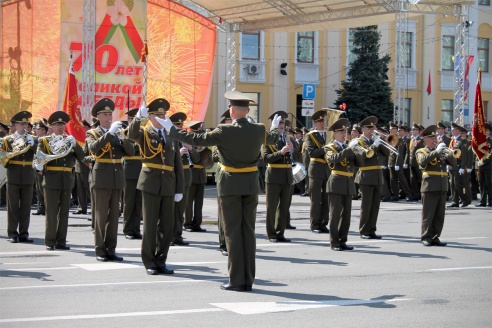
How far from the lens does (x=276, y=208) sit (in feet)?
48.1

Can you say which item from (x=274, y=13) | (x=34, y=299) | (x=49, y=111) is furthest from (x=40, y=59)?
(x=34, y=299)

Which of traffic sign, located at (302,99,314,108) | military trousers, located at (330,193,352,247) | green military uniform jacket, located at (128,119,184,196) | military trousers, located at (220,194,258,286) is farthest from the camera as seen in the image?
traffic sign, located at (302,99,314,108)

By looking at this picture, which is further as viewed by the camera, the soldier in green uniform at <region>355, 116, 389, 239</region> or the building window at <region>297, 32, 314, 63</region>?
the building window at <region>297, 32, 314, 63</region>

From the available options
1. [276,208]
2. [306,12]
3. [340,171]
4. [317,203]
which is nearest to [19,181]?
[276,208]

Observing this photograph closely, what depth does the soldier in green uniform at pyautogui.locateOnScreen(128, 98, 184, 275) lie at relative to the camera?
1079cm

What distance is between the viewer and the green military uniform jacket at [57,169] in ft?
43.8

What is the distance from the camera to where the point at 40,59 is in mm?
26438

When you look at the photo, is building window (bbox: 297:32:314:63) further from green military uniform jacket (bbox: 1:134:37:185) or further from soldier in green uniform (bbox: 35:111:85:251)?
soldier in green uniform (bbox: 35:111:85:251)

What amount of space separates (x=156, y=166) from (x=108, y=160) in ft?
4.90

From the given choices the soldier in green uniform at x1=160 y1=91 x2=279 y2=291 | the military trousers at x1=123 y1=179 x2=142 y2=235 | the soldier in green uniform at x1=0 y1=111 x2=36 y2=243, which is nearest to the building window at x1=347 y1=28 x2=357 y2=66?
the military trousers at x1=123 y1=179 x2=142 y2=235

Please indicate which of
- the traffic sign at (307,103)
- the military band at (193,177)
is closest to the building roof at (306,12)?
the traffic sign at (307,103)

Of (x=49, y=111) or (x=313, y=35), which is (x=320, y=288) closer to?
(x=49, y=111)

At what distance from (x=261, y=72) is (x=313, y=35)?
3.29 m

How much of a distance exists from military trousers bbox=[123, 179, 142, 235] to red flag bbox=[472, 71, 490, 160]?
8.91 m
